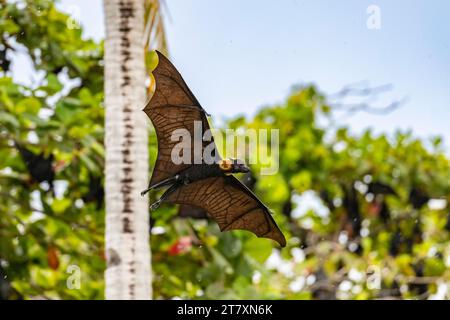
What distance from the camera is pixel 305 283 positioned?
8586 mm

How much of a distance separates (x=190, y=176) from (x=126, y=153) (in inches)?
A: 81.7

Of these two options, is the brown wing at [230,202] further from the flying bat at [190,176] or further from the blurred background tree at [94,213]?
the blurred background tree at [94,213]

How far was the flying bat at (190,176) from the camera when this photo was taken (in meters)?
2.10

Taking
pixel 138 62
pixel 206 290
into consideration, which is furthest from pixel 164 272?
pixel 138 62

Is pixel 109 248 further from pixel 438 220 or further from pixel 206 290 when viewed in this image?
pixel 438 220

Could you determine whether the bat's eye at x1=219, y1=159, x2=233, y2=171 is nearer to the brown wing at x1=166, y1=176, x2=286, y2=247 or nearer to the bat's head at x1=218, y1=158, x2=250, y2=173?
the bat's head at x1=218, y1=158, x2=250, y2=173

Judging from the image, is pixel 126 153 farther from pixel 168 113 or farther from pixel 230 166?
pixel 230 166

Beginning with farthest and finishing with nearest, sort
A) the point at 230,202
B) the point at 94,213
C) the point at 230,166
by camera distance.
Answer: the point at 94,213 → the point at 230,202 → the point at 230,166

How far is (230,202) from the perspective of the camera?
7.87ft

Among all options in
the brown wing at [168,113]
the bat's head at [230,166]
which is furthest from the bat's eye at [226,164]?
the brown wing at [168,113]

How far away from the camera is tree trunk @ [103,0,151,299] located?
396 cm

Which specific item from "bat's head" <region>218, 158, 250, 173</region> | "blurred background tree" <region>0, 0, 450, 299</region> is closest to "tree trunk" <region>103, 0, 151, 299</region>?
"blurred background tree" <region>0, 0, 450, 299</region>

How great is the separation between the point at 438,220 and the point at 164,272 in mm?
4260

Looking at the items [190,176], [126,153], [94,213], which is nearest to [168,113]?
[190,176]
